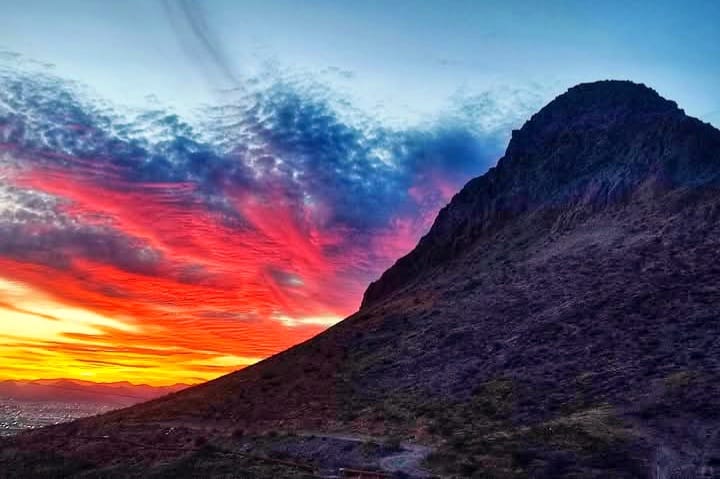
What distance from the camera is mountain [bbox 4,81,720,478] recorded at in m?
26.8

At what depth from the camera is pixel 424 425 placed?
33.2m

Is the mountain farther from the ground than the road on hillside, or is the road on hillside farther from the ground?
the mountain

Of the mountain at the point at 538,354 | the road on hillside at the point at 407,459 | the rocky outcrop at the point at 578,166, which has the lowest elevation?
the road on hillside at the point at 407,459

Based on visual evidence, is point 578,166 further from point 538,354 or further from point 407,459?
point 407,459

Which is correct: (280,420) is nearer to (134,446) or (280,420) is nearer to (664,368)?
(134,446)

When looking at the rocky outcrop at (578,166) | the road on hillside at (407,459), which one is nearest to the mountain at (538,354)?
the rocky outcrop at (578,166)

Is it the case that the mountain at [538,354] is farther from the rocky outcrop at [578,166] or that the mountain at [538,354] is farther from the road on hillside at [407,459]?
the road on hillside at [407,459]

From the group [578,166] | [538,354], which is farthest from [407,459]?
[578,166]

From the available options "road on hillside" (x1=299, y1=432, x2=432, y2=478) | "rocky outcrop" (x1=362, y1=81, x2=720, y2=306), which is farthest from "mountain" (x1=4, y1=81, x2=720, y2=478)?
"road on hillside" (x1=299, y1=432, x2=432, y2=478)

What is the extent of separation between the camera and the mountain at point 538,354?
26.8m

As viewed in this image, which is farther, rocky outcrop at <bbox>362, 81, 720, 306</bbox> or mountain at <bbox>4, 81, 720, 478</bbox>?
rocky outcrop at <bbox>362, 81, 720, 306</bbox>

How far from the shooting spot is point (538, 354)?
4019 centimetres

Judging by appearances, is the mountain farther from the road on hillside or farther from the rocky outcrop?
the road on hillside

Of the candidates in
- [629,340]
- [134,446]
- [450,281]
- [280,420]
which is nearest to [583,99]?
[450,281]
